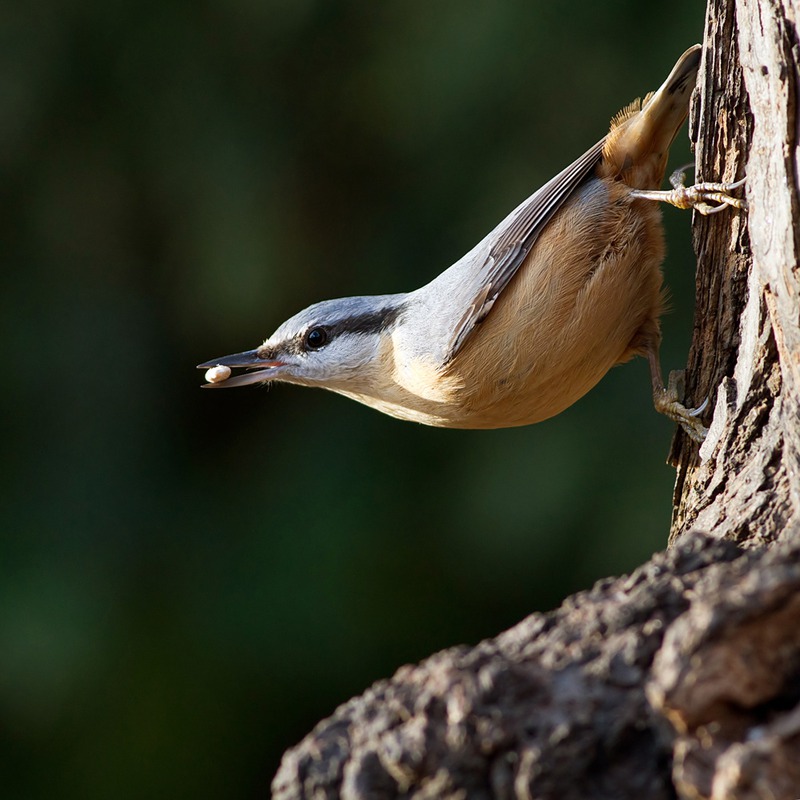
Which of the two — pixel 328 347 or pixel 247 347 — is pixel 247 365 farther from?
pixel 247 347

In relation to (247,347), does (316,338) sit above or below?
below

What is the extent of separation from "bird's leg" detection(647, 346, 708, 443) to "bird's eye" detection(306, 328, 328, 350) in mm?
1101

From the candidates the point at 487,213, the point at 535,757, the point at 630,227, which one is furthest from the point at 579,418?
the point at 535,757

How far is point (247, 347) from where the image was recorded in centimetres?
426

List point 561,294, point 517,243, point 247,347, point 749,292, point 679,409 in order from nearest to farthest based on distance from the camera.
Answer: point 749,292 → point 679,409 → point 561,294 → point 517,243 → point 247,347

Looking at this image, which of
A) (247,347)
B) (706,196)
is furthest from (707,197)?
(247,347)

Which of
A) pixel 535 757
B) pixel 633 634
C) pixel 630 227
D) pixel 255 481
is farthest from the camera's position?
pixel 255 481

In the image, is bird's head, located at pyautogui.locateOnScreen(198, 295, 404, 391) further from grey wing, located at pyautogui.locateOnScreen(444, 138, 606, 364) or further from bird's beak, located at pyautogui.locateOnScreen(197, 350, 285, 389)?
grey wing, located at pyautogui.locateOnScreen(444, 138, 606, 364)

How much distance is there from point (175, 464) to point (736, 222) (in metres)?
2.71

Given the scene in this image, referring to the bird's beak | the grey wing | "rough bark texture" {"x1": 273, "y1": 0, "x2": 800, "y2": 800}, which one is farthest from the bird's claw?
Answer: the bird's beak

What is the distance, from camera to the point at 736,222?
7.15 feet

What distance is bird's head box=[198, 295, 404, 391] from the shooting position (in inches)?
131

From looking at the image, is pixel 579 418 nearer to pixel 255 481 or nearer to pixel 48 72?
pixel 255 481

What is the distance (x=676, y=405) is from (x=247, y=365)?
1.56 metres
